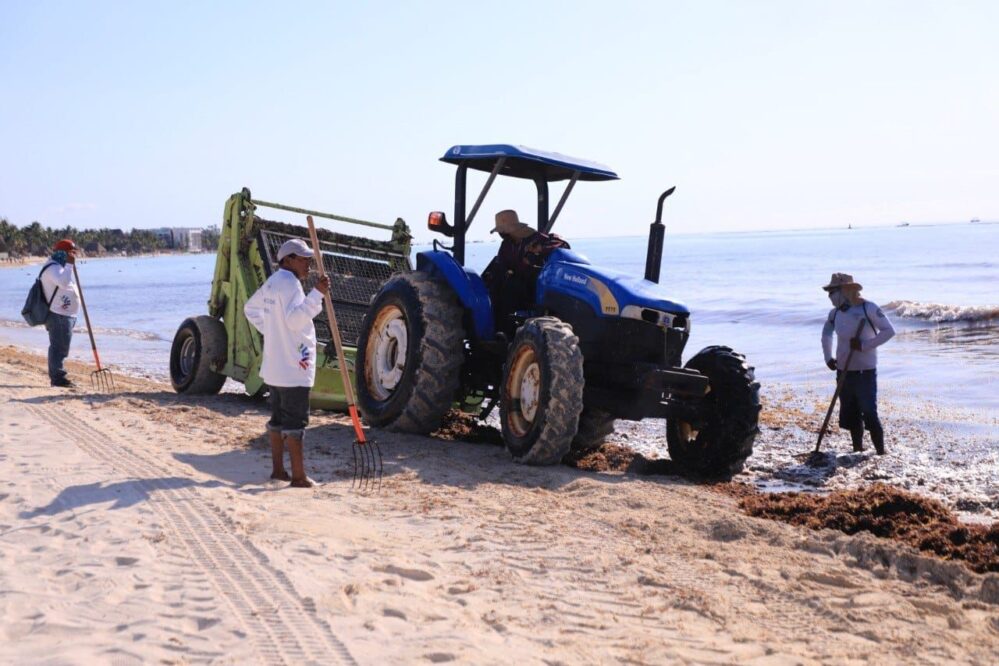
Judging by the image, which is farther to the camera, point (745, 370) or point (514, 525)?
point (745, 370)

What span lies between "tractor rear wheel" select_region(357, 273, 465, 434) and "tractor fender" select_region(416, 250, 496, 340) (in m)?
0.12

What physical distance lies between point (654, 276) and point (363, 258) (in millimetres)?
4539

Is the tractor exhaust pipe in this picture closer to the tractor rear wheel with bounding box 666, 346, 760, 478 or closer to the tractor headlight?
the tractor headlight

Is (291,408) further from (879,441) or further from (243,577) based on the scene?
(879,441)

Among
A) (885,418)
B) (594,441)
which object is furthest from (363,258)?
(885,418)

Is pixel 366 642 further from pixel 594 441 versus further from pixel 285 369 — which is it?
pixel 594 441

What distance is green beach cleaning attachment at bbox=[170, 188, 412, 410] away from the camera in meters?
10.2

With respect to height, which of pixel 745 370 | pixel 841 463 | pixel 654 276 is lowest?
pixel 841 463

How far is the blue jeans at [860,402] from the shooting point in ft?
27.5

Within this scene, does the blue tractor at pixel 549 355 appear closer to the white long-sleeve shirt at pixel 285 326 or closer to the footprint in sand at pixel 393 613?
the white long-sleeve shirt at pixel 285 326

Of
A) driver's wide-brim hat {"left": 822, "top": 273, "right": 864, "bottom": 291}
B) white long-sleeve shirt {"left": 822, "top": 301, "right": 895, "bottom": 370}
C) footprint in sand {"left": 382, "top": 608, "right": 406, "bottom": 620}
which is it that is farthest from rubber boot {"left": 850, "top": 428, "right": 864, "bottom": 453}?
footprint in sand {"left": 382, "top": 608, "right": 406, "bottom": 620}

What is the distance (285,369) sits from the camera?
6086 mm

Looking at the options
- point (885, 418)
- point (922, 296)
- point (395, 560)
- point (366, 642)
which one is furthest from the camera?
point (922, 296)

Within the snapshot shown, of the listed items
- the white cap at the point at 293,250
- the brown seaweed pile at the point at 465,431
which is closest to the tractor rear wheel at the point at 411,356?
the brown seaweed pile at the point at 465,431
